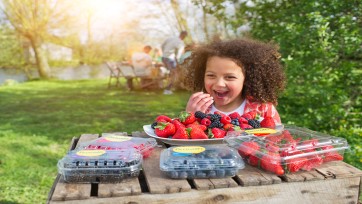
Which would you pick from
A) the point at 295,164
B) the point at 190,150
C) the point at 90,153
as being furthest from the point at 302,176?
the point at 90,153

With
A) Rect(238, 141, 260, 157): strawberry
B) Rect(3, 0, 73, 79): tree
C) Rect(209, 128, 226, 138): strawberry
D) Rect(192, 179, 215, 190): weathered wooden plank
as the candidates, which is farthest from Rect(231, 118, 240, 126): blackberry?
Rect(3, 0, 73, 79): tree

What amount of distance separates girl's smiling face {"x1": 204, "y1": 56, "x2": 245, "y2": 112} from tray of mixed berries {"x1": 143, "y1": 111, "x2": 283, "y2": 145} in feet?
1.31

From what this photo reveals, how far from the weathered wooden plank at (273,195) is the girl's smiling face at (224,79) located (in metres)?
0.97

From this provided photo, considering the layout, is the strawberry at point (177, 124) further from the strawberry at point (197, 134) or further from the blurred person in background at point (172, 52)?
the blurred person in background at point (172, 52)

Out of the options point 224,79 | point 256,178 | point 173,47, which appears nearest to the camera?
point 256,178

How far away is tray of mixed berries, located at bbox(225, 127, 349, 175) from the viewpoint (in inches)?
51.4

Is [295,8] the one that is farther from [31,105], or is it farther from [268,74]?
[31,105]

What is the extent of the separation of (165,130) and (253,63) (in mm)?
923

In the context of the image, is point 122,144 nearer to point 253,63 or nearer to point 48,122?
point 253,63

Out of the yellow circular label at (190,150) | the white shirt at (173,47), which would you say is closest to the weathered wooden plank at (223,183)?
the yellow circular label at (190,150)

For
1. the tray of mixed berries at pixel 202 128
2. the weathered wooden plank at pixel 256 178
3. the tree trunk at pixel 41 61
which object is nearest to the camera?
the weathered wooden plank at pixel 256 178

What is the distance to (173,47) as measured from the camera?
29.8ft

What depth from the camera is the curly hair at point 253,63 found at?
230 cm

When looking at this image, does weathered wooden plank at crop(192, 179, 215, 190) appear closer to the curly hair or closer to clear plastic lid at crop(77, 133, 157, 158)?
clear plastic lid at crop(77, 133, 157, 158)
